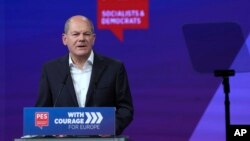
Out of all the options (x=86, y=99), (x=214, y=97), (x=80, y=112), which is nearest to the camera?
(x=80, y=112)

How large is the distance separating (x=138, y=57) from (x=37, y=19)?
2.88 ft

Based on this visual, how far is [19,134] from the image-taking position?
4.84m

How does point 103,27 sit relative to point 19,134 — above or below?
above

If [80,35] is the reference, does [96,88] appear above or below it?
below

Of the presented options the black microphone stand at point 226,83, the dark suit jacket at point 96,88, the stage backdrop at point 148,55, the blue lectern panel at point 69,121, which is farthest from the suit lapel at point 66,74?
the black microphone stand at point 226,83

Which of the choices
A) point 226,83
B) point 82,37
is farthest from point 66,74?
point 226,83

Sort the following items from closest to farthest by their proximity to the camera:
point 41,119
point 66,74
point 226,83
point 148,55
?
point 41,119, point 66,74, point 226,83, point 148,55

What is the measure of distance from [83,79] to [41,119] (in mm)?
654

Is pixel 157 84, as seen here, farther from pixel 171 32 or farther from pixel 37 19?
pixel 37 19

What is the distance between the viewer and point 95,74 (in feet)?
11.0

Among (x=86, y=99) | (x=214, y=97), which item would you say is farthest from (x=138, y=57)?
(x=86, y=99)

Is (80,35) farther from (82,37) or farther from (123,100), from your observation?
(123,100)

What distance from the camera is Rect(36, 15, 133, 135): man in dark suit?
3299 millimetres

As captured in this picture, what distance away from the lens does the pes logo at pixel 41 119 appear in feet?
9.08
